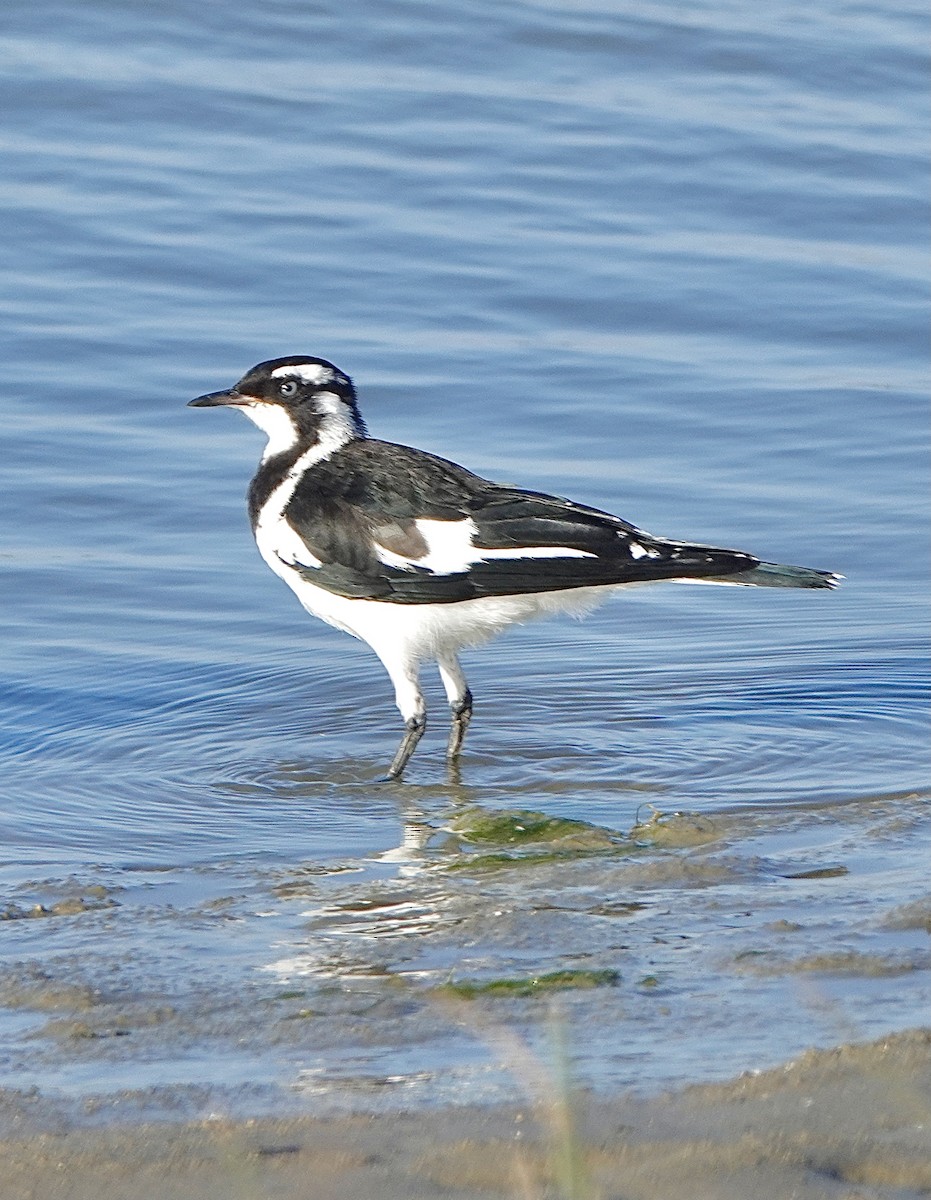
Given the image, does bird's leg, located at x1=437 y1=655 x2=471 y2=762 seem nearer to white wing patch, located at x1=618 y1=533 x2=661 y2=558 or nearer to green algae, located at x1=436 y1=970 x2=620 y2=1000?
white wing patch, located at x1=618 y1=533 x2=661 y2=558

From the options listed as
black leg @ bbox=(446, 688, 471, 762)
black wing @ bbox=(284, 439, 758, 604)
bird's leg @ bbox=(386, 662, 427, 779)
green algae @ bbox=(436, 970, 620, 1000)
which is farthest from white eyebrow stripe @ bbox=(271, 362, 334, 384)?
green algae @ bbox=(436, 970, 620, 1000)

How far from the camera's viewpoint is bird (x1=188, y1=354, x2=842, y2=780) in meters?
6.33

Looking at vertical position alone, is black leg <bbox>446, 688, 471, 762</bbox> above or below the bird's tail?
below

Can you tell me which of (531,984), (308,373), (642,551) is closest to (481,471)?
(308,373)

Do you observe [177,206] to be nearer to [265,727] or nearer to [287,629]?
[287,629]

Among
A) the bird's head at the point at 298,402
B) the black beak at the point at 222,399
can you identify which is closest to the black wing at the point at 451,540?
the bird's head at the point at 298,402

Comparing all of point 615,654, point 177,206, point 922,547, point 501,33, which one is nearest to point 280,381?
point 615,654

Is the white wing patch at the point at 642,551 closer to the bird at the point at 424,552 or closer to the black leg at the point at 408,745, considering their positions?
the bird at the point at 424,552

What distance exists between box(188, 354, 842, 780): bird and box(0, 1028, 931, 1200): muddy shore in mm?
3007

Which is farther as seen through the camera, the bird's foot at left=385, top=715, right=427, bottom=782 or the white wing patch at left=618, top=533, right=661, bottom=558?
the bird's foot at left=385, top=715, right=427, bottom=782

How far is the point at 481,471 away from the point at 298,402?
2.56 metres

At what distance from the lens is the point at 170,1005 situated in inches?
160

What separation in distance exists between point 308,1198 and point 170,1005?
41.1 inches

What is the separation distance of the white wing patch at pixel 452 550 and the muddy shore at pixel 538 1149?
3151mm
